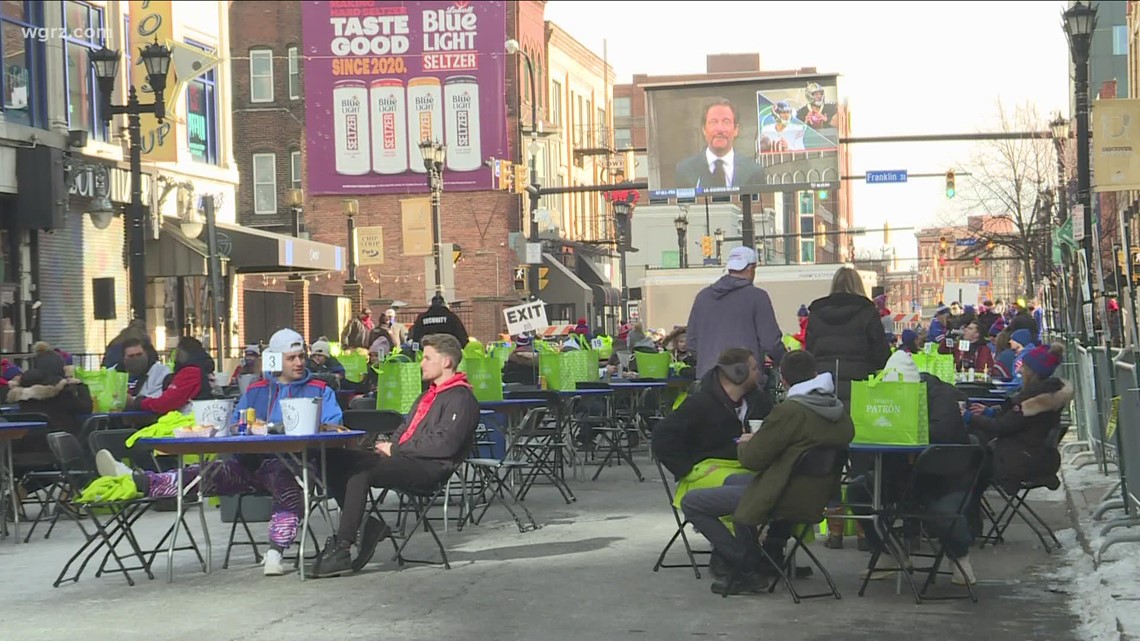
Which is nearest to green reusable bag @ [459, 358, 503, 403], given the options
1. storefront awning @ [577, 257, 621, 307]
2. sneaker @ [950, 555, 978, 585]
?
sneaker @ [950, 555, 978, 585]

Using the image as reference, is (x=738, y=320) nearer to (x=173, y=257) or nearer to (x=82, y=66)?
(x=82, y=66)

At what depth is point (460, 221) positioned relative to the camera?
6016cm

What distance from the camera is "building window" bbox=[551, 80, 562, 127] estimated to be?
68250 mm

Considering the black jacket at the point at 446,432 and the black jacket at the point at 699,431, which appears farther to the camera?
the black jacket at the point at 446,432

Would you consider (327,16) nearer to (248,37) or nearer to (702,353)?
(248,37)

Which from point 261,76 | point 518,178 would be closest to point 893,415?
point 518,178

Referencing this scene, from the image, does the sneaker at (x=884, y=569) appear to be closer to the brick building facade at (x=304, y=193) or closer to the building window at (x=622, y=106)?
the brick building facade at (x=304, y=193)

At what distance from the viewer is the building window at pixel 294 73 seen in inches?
2367

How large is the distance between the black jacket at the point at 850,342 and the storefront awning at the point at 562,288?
5107cm

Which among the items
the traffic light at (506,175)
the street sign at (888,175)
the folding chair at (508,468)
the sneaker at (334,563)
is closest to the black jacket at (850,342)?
the folding chair at (508,468)

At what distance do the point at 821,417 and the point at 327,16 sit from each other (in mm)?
52130

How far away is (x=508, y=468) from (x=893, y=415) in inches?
199

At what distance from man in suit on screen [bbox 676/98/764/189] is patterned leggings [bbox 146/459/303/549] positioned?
4644cm

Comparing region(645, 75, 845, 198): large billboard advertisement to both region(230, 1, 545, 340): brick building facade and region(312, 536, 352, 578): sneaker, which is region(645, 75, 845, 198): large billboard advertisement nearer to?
region(230, 1, 545, 340): brick building facade
